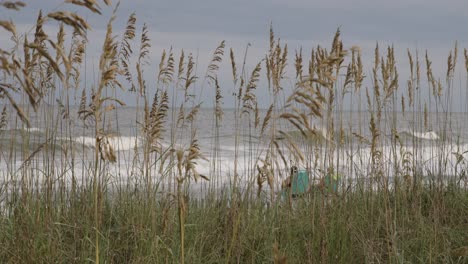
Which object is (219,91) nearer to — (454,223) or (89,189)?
(89,189)

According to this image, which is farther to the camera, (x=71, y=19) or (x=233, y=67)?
(x=233, y=67)

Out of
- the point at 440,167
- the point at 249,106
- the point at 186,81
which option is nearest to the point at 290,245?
the point at 249,106

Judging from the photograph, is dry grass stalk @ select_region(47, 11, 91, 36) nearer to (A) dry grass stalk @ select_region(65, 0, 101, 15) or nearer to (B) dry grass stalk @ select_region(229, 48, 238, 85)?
(A) dry grass stalk @ select_region(65, 0, 101, 15)

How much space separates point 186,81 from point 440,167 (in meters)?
2.34

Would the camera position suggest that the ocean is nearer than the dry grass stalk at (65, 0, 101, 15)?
No

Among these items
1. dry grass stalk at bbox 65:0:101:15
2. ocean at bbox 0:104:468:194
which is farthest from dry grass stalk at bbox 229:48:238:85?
dry grass stalk at bbox 65:0:101:15

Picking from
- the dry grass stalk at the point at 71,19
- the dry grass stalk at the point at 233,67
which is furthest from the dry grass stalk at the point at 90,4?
the dry grass stalk at the point at 233,67

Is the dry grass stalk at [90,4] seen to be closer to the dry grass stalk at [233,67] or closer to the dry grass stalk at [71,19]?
the dry grass stalk at [71,19]

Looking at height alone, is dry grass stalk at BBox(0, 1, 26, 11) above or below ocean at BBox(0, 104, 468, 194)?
above

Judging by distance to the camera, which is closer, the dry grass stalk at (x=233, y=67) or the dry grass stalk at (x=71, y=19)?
the dry grass stalk at (x=71, y=19)

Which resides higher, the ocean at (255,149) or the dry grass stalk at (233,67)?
the dry grass stalk at (233,67)

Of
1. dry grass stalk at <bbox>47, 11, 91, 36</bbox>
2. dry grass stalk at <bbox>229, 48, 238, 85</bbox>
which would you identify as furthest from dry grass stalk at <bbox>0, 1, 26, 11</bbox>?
dry grass stalk at <bbox>229, 48, 238, 85</bbox>

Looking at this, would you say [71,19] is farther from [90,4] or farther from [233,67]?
[233,67]

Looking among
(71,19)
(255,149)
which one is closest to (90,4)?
(71,19)
